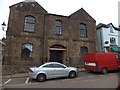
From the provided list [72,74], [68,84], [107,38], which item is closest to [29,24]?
[72,74]

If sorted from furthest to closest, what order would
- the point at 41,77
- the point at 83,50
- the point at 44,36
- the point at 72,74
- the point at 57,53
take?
the point at 83,50
the point at 57,53
the point at 44,36
the point at 72,74
the point at 41,77

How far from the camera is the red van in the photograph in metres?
14.2

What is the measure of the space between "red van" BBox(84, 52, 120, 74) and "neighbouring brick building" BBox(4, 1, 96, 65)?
17.1 feet

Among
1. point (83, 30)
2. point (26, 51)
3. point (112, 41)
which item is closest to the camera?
point (26, 51)

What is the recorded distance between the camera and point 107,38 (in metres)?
25.9

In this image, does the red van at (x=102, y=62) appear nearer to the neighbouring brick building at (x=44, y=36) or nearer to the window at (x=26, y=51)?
the neighbouring brick building at (x=44, y=36)

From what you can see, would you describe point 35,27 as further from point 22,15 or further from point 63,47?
point 63,47

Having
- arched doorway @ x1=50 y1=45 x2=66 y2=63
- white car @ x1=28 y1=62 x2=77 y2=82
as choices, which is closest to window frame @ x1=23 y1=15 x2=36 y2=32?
arched doorway @ x1=50 y1=45 x2=66 y2=63

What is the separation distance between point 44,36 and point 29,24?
274 centimetres

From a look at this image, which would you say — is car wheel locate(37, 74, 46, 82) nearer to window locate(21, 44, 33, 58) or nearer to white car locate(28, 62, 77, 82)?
white car locate(28, 62, 77, 82)

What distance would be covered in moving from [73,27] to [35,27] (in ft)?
19.5

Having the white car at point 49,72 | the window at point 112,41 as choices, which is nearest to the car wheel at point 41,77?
the white car at point 49,72

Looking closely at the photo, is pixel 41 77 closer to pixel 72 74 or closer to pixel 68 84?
pixel 68 84

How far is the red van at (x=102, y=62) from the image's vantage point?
46.6 ft
